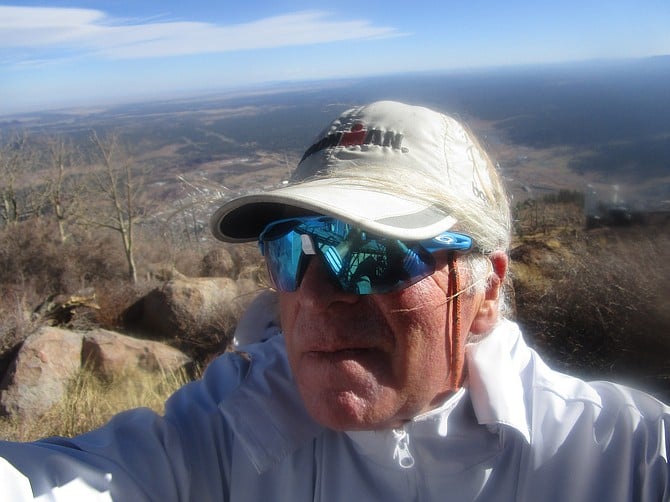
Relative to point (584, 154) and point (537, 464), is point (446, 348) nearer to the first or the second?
point (537, 464)

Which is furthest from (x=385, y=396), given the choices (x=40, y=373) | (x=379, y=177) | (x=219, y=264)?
(x=219, y=264)

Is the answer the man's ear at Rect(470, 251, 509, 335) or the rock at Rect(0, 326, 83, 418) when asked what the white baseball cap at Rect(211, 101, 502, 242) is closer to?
the man's ear at Rect(470, 251, 509, 335)

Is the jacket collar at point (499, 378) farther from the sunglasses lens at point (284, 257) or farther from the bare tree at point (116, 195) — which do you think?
the bare tree at point (116, 195)

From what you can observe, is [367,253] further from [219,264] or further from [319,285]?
[219,264]

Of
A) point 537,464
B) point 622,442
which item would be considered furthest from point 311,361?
point 622,442

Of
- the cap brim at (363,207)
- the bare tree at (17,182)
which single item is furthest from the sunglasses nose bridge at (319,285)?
the bare tree at (17,182)
